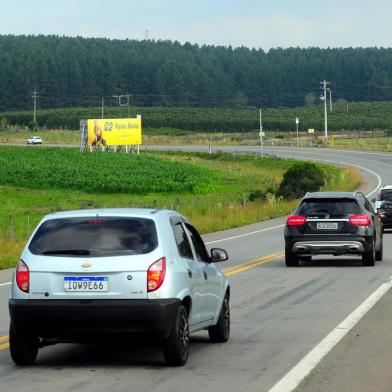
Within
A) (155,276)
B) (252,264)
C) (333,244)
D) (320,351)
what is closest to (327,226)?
(333,244)

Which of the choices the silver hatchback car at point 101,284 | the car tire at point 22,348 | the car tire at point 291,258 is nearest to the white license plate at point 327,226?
the car tire at point 291,258

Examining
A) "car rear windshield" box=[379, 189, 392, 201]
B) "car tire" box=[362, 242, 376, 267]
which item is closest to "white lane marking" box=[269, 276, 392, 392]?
"car tire" box=[362, 242, 376, 267]

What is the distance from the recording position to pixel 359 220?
81.6 feet

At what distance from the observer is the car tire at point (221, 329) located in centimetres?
1292

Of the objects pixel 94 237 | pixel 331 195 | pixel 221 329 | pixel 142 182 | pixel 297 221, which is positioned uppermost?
pixel 94 237

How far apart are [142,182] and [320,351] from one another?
69.7m

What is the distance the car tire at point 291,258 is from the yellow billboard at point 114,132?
90.0 m

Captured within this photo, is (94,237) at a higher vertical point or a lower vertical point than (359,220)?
higher

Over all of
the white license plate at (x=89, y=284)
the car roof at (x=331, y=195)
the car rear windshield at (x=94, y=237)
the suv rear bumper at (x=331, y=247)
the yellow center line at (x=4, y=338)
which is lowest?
the suv rear bumper at (x=331, y=247)

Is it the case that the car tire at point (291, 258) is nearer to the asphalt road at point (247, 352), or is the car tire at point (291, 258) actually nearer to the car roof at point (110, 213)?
the asphalt road at point (247, 352)

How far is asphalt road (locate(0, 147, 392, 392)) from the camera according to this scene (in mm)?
10305

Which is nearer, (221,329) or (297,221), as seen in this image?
(221,329)

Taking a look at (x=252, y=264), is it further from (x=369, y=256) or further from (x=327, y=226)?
(x=369, y=256)

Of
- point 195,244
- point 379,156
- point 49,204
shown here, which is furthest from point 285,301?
point 379,156
